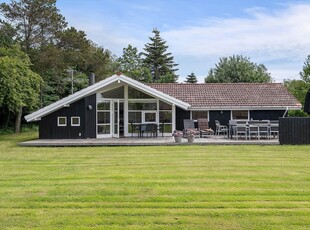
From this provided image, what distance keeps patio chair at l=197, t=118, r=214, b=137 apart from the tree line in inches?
435

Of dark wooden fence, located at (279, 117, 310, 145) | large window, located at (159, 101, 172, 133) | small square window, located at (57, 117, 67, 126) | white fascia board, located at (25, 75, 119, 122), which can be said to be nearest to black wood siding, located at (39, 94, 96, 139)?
small square window, located at (57, 117, 67, 126)

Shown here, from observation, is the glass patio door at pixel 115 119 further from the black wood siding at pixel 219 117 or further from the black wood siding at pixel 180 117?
the black wood siding at pixel 219 117

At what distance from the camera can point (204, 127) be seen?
20.0 metres

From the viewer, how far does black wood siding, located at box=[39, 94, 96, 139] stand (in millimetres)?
18031

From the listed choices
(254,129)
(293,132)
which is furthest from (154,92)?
(293,132)

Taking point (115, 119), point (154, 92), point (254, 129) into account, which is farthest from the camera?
point (115, 119)

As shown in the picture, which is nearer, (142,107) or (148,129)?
(148,129)

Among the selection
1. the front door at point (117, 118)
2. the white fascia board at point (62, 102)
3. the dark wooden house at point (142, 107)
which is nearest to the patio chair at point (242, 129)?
the dark wooden house at point (142, 107)

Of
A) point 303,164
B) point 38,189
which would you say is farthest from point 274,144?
point 38,189

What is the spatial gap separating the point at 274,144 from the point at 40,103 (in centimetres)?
2096

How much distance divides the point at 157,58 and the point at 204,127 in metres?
34.3

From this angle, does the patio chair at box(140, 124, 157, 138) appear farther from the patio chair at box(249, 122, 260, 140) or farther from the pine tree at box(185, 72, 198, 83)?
the pine tree at box(185, 72, 198, 83)

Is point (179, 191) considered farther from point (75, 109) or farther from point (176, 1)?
point (75, 109)

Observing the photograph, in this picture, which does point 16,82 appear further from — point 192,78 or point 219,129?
point 192,78
